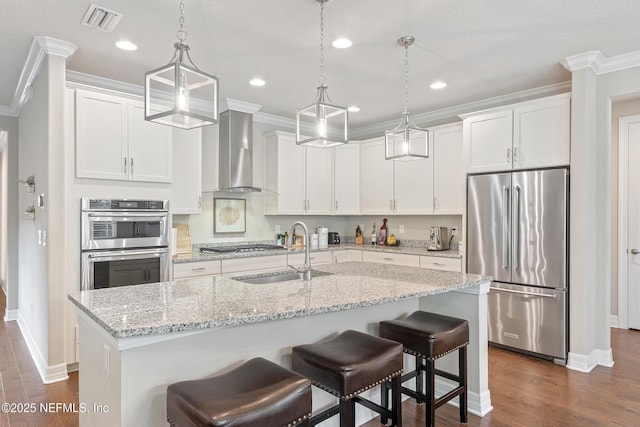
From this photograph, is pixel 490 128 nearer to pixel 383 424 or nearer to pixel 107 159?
pixel 383 424

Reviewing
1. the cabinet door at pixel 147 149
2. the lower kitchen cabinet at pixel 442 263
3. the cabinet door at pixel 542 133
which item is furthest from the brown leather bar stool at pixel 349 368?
the cabinet door at pixel 542 133

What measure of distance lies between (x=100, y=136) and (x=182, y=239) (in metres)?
1.48

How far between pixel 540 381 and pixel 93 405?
3.10 meters

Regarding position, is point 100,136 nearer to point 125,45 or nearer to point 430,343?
point 125,45

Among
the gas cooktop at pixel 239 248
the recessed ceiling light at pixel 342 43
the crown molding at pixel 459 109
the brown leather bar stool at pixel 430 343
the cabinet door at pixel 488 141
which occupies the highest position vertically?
the recessed ceiling light at pixel 342 43

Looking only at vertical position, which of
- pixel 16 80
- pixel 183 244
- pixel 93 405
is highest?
pixel 16 80

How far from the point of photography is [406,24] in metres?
2.76

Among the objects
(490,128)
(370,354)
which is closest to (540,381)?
(370,354)

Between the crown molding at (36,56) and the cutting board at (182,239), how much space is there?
1910 mm

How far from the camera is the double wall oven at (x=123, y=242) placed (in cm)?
330

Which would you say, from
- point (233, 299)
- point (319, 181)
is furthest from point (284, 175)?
point (233, 299)

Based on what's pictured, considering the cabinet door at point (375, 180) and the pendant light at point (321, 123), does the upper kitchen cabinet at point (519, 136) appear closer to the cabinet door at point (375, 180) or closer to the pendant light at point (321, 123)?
the cabinet door at point (375, 180)

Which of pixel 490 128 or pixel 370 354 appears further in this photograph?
pixel 490 128

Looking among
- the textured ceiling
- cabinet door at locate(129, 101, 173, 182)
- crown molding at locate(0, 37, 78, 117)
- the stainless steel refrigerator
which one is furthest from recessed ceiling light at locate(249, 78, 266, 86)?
the stainless steel refrigerator
